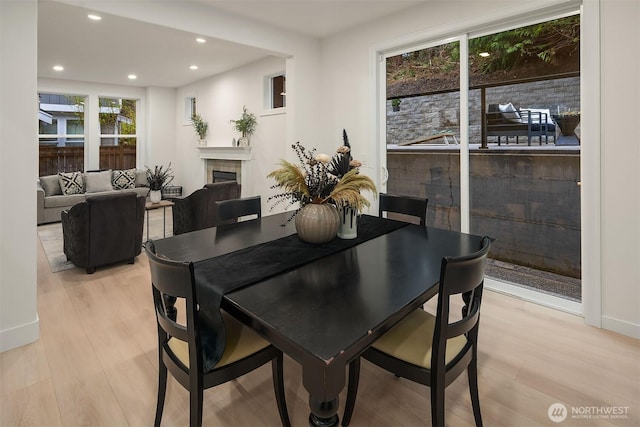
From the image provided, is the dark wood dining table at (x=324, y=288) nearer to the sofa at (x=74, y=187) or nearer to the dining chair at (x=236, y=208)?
the dining chair at (x=236, y=208)

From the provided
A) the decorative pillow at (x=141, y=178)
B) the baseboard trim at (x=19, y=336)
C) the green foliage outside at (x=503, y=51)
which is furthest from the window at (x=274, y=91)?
the baseboard trim at (x=19, y=336)

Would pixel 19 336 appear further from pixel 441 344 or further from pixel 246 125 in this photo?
pixel 246 125

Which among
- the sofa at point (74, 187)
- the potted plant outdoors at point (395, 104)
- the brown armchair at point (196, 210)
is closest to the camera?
the potted plant outdoors at point (395, 104)

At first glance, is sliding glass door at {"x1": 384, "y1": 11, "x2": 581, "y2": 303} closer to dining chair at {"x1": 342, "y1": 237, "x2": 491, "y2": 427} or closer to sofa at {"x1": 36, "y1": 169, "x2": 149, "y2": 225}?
dining chair at {"x1": 342, "y1": 237, "x2": 491, "y2": 427}

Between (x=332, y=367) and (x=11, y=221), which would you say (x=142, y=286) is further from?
(x=332, y=367)

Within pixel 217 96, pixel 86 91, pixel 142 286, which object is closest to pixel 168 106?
pixel 86 91

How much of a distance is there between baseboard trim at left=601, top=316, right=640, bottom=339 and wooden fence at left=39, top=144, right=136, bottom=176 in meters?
8.47

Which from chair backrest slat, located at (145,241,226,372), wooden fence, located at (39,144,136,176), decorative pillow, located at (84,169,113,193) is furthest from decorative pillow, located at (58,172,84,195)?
chair backrest slat, located at (145,241,226,372)

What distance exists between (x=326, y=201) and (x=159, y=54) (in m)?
4.53

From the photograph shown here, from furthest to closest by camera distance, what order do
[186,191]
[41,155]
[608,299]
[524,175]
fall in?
1. [186,191]
2. [41,155]
3. [524,175]
4. [608,299]

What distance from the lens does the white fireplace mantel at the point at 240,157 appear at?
5.75 m

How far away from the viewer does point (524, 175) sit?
10.3ft

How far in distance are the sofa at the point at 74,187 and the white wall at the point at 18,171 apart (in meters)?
4.36

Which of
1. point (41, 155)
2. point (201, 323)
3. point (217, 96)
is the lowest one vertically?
point (201, 323)
